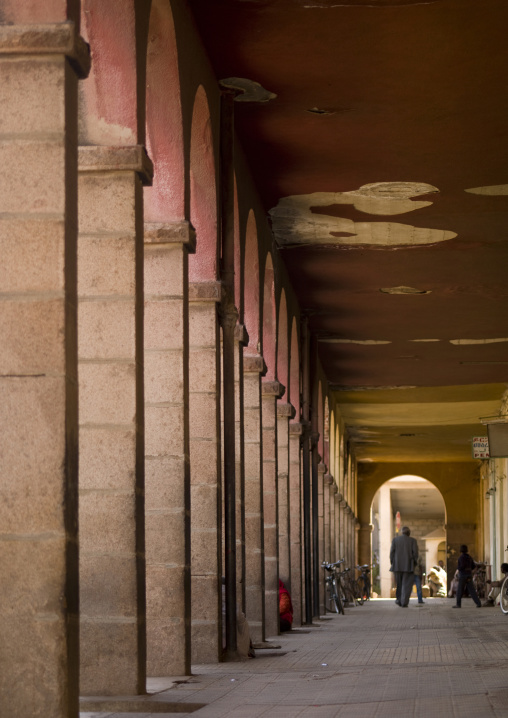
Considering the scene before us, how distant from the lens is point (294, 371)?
22.5 m

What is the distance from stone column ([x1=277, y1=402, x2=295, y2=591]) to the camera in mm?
19344

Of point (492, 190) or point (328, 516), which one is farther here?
point (328, 516)

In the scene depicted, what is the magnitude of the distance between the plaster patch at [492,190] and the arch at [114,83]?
857cm

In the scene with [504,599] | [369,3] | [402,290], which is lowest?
[504,599]

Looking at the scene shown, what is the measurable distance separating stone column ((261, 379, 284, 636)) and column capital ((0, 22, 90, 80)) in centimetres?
1148

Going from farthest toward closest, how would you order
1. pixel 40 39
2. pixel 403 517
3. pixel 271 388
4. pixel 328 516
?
pixel 403 517
pixel 328 516
pixel 271 388
pixel 40 39

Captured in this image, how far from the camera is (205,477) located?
37.6 ft

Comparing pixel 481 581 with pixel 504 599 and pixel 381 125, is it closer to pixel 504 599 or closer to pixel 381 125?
pixel 504 599

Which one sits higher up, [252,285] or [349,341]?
[349,341]

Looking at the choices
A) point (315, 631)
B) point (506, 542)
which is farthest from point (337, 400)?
point (315, 631)

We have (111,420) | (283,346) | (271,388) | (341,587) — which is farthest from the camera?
(341,587)

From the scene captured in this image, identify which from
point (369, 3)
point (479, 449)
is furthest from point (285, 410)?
point (479, 449)

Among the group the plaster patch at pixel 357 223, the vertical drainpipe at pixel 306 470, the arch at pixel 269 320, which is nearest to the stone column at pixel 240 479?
the plaster patch at pixel 357 223

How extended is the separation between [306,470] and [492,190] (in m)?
7.79
